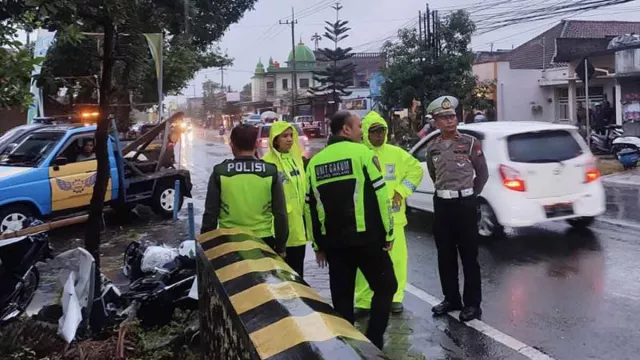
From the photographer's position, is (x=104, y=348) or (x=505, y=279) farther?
(x=505, y=279)

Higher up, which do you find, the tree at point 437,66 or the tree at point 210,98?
the tree at point 210,98

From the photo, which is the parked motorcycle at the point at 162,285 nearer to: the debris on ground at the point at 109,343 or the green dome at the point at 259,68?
the debris on ground at the point at 109,343

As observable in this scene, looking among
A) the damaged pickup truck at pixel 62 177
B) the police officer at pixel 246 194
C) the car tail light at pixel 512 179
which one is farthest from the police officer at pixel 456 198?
the damaged pickup truck at pixel 62 177

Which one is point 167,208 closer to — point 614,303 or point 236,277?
point 614,303

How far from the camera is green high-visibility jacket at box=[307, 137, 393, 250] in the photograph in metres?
4.01

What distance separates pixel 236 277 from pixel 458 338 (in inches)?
102

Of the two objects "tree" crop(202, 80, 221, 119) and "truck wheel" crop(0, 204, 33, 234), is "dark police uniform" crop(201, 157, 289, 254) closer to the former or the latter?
"truck wheel" crop(0, 204, 33, 234)

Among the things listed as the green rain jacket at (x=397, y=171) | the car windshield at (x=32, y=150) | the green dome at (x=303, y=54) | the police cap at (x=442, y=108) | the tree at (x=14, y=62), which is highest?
the green dome at (x=303, y=54)

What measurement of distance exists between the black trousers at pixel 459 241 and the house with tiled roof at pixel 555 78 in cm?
1947

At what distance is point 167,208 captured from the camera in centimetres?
1220

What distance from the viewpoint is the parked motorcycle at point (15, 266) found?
16.4 ft

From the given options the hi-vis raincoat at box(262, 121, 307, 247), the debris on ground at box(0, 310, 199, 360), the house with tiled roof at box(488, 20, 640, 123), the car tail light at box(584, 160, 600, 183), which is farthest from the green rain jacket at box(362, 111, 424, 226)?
the house with tiled roof at box(488, 20, 640, 123)

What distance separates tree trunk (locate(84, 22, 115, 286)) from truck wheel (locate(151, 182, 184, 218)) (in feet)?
22.0

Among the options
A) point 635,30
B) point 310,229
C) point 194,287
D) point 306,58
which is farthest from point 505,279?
point 306,58
